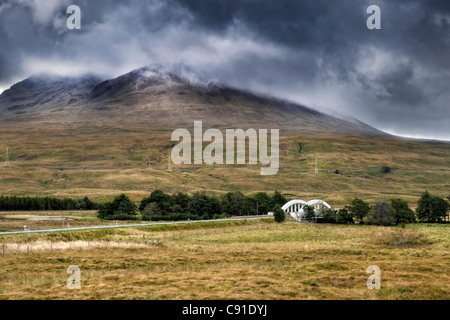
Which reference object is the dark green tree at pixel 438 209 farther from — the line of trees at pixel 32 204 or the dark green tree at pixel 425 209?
the line of trees at pixel 32 204

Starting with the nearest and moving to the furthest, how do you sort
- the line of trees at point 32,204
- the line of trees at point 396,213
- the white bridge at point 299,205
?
the line of trees at point 396,213 → the white bridge at point 299,205 → the line of trees at point 32,204

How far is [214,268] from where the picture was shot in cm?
3872

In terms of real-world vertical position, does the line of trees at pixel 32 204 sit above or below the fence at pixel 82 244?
below

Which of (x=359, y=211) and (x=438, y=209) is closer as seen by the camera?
(x=359, y=211)

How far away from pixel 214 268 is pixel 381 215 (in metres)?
66.8

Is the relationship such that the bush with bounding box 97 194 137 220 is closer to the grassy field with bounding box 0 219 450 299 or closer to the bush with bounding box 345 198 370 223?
the grassy field with bounding box 0 219 450 299

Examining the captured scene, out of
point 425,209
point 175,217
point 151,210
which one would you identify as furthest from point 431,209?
point 151,210

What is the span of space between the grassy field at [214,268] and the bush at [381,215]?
2902 centimetres

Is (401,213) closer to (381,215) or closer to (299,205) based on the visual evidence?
(381,215)

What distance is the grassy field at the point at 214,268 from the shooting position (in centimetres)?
2700

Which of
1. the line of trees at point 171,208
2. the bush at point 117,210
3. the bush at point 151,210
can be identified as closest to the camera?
the bush at point 117,210

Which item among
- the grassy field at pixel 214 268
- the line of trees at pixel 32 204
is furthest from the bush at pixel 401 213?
the line of trees at pixel 32 204

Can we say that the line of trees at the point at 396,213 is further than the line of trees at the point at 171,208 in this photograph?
No
